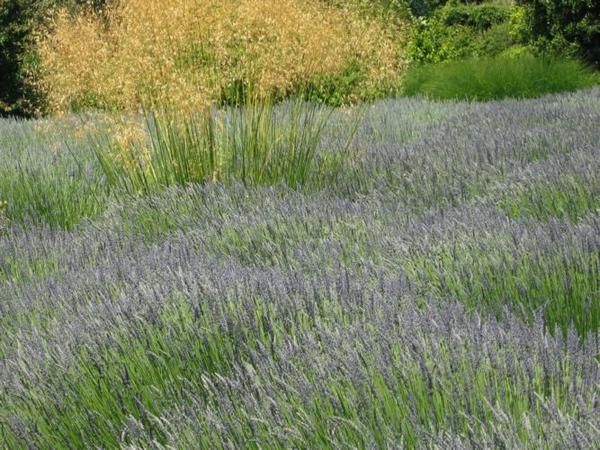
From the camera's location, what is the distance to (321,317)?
234 cm

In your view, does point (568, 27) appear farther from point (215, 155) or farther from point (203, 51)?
point (215, 155)

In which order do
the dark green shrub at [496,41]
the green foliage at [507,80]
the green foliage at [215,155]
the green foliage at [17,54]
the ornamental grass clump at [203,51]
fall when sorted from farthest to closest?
the dark green shrub at [496,41], the green foliage at [17,54], the green foliage at [507,80], the ornamental grass clump at [203,51], the green foliage at [215,155]

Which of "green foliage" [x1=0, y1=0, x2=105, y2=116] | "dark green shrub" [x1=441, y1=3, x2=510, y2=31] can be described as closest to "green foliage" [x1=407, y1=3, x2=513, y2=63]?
"dark green shrub" [x1=441, y1=3, x2=510, y2=31]

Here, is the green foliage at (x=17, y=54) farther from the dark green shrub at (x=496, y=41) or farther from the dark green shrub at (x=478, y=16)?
the dark green shrub at (x=478, y=16)

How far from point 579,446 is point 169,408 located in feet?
3.10

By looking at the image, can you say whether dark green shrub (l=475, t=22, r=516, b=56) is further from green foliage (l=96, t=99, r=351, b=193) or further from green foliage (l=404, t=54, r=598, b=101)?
green foliage (l=96, t=99, r=351, b=193)

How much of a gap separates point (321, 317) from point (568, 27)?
12373 mm

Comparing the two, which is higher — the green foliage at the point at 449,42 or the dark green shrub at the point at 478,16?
the dark green shrub at the point at 478,16

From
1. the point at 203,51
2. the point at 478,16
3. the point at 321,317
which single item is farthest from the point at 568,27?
the point at 321,317

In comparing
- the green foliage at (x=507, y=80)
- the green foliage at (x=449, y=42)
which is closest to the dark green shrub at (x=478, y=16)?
the green foliage at (x=449, y=42)

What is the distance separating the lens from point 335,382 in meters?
1.76

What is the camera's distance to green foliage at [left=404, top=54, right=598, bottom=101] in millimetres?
10359

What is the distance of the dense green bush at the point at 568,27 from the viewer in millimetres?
13281

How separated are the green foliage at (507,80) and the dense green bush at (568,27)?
7.45 ft
